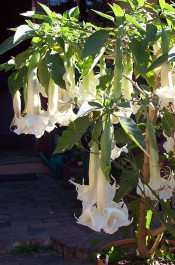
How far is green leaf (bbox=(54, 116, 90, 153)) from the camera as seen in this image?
175 centimetres

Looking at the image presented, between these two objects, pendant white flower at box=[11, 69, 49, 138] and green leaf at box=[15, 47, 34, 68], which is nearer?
pendant white flower at box=[11, 69, 49, 138]

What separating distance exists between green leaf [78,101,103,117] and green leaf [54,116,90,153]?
0.74 feet

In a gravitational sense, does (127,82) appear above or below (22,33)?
below

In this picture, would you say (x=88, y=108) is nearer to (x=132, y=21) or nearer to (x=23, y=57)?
(x=132, y=21)

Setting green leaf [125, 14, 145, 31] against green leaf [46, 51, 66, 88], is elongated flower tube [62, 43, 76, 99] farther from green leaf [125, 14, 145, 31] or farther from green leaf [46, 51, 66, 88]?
green leaf [125, 14, 145, 31]

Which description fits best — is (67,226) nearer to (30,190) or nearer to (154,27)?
(30,190)

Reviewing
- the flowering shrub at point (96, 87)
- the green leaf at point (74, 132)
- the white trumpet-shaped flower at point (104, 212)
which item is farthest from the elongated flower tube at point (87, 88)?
the white trumpet-shaped flower at point (104, 212)

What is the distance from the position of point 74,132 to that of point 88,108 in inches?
11.7

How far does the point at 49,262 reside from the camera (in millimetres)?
4434

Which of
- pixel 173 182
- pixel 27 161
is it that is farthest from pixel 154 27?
pixel 27 161

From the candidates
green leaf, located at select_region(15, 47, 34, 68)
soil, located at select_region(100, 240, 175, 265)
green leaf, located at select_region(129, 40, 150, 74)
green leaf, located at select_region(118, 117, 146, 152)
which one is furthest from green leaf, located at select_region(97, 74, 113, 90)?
soil, located at select_region(100, 240, 175, 265)

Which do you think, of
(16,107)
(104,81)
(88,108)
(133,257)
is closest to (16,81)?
(16,107)

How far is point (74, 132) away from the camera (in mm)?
1766

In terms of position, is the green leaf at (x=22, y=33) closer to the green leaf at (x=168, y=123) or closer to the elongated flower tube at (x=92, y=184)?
the elongated flower tube at (x=92, y=184)
